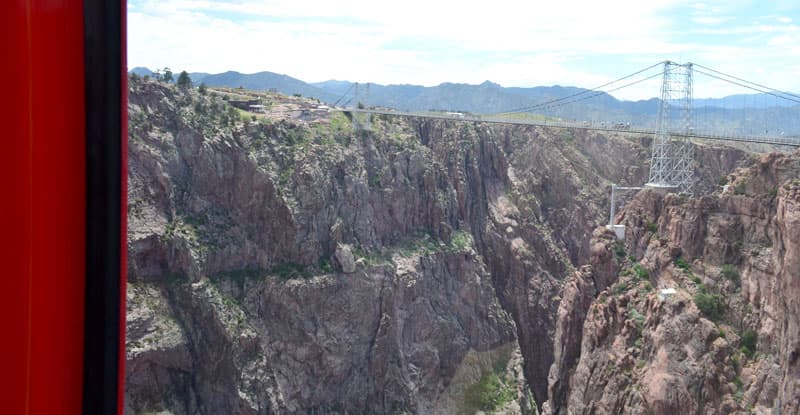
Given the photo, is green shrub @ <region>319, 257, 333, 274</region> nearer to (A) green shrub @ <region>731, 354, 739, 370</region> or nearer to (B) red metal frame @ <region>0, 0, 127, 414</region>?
(A) green shrub @ <region>731, 354, 739, 370</region>

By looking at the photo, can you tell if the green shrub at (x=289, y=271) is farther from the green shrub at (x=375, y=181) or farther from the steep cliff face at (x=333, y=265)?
the green shrub at (x=375, y=181)

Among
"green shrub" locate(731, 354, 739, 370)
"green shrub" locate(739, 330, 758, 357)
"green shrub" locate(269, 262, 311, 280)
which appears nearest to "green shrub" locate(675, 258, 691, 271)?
"green shrub" locate(739, 330, 758, 357)

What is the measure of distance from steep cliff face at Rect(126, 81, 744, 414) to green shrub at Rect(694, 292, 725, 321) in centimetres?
762

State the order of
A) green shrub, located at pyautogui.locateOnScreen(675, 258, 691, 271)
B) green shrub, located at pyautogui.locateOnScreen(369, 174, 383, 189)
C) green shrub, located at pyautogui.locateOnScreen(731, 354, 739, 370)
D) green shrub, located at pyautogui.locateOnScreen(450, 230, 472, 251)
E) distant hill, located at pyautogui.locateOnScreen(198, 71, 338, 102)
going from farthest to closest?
distant hill, located at pyautogui.locateOnScreen(198, 71, 338, 102), green shrub, located at pyautogui.locateOnScreen(450, 230, 472, 251), green shrub, located at pyautogui.locateOnScreen(369, 174, 383, 189), green shrub, located at pyautogui.locateOnScreen(675, 258, 691, 271), green shrub, located at pyautogui.locateOnScreen(731, 354, 739, 370)

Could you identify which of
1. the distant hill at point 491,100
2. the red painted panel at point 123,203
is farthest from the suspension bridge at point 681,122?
the red painted panel at point 123,203

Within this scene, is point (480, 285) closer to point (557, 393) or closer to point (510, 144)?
point (510, 144)

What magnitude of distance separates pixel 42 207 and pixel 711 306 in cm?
2241

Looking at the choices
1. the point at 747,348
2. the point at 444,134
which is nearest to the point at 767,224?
the point at 747,348

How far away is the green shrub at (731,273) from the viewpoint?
2311 centimetres

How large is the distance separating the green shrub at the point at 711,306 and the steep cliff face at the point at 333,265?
762 centimetres

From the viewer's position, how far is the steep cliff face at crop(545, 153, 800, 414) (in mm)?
20042

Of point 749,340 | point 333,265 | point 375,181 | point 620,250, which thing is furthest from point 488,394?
point 749,340

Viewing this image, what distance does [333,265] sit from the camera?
48.7 meters

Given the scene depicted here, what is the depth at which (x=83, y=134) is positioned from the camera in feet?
11.0
